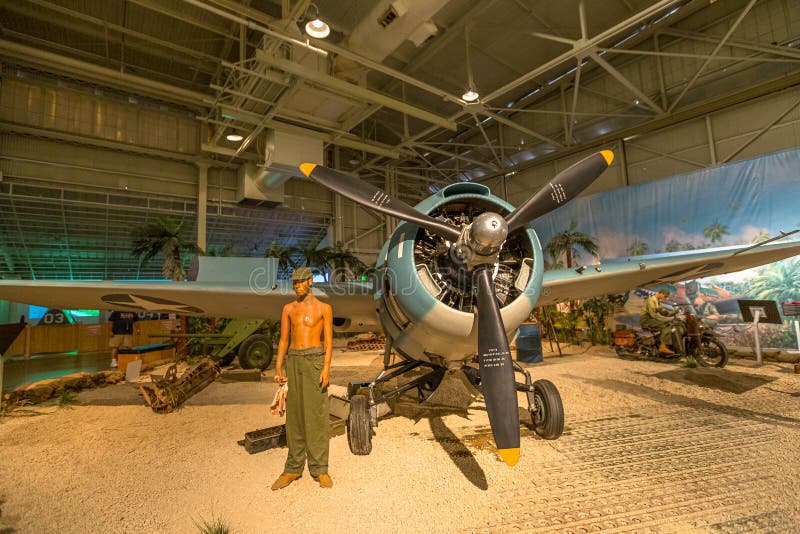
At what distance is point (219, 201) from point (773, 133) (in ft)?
63.8

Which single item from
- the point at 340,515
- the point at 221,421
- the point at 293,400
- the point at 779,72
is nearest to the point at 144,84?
the point at 221,421

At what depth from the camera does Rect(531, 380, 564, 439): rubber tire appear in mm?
3572

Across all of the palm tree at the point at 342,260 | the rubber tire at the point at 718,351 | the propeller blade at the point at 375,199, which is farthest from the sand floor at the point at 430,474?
the palm tree at the point at 342,260

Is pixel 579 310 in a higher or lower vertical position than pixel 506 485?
higher

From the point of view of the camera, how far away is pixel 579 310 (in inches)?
484

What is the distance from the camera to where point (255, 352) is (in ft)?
27.7

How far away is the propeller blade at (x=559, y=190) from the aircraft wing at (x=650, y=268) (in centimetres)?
120

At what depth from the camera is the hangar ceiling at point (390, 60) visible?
8.56 m

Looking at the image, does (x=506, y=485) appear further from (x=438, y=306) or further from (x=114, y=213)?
(x=114, y=213)

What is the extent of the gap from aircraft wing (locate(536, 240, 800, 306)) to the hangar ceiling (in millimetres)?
5633

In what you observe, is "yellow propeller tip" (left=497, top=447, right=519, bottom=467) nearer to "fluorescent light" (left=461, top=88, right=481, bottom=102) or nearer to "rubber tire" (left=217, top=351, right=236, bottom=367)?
"rubber tire" (left=217, top=351, right=236, bottom=367)

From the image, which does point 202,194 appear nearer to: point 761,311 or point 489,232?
point 489,232

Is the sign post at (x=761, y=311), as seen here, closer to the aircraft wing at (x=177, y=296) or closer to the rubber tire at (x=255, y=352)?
the aircraft wing at (x=177, y=296)

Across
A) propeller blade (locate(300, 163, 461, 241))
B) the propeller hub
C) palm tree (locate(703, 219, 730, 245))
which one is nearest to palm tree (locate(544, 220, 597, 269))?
palm tree (locate(703, 219, 730, 245))
